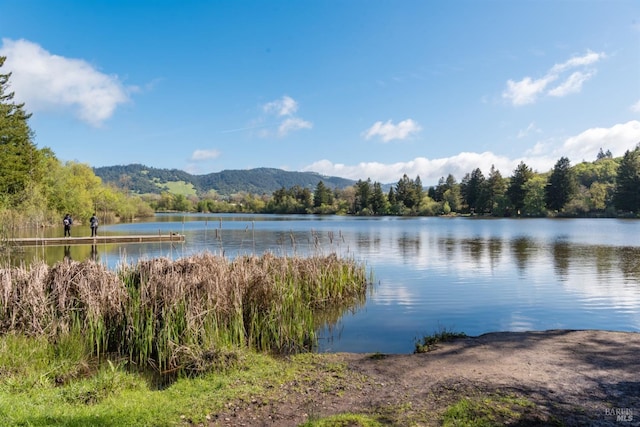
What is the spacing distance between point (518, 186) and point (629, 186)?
70.8ft

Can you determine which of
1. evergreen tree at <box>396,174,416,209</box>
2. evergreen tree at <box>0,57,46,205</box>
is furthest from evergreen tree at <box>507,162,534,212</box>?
evergreen tree at <box>0,57,46,205</box>

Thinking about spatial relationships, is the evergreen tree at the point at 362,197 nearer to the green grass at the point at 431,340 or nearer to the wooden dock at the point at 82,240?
the wooden dock at the point at 82,240

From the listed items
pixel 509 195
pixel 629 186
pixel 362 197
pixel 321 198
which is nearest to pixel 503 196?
pixel 509 195

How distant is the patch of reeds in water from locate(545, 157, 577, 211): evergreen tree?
95537mm

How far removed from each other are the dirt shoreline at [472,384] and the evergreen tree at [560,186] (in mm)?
92418

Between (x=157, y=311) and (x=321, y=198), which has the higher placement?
(x=321, y=198)

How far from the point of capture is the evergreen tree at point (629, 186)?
3081 inches

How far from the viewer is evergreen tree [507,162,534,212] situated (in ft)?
315

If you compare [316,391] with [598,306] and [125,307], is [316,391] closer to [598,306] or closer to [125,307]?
[125,307]

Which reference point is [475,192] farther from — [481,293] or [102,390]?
[102,390]

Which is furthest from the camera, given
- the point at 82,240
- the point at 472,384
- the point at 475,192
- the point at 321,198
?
the point at 321,198

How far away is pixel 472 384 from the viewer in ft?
22.1

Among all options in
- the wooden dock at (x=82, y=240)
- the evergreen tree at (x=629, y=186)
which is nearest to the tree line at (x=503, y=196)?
the evergreen tree at (x=629, y=186)

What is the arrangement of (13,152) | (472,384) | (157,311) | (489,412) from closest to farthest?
(489,412) < (472,384) < (157,311) < (13,152)
